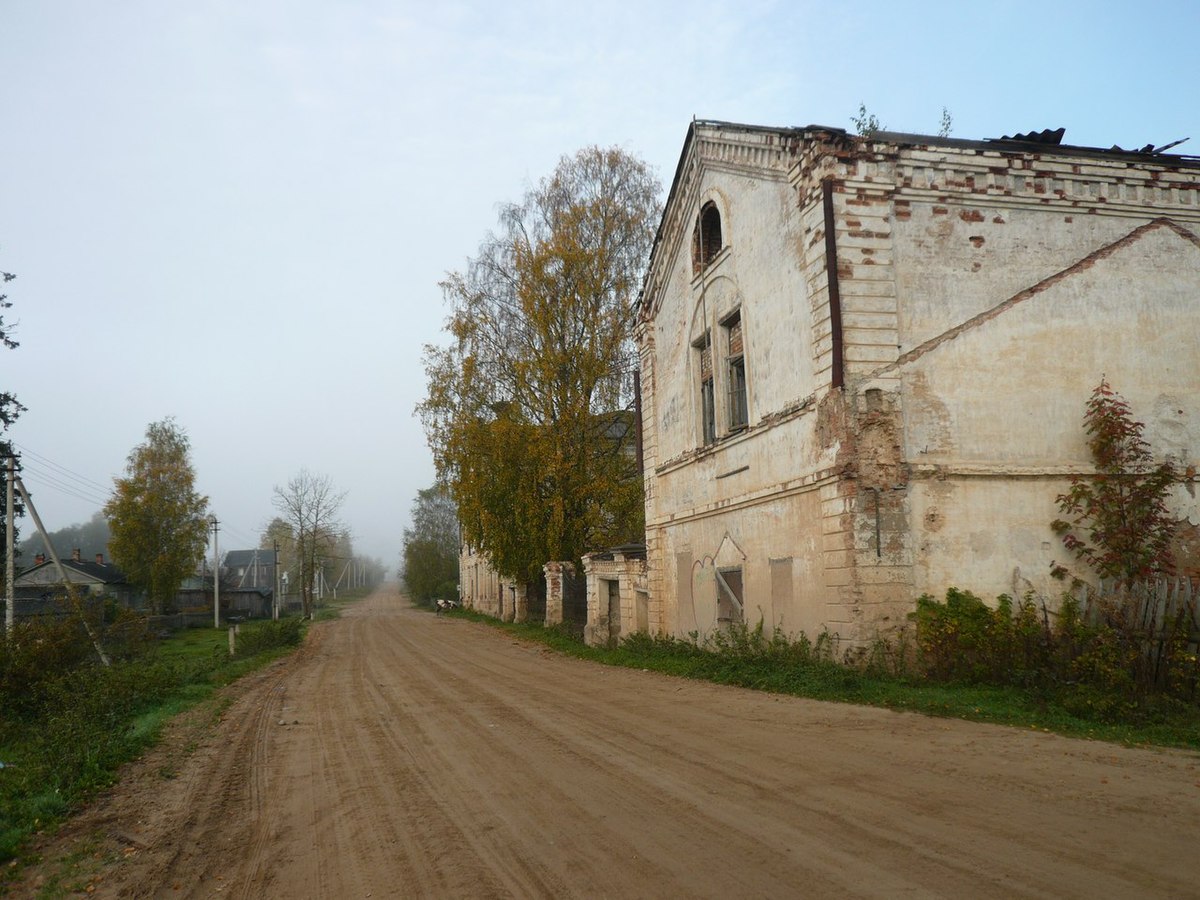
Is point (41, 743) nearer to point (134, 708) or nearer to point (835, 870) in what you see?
point (134, 708)

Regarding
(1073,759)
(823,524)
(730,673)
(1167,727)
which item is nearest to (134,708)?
(730,673)

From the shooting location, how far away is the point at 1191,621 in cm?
959

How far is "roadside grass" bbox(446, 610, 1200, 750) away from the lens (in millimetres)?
8484

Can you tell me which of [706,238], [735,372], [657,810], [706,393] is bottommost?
[657,810]

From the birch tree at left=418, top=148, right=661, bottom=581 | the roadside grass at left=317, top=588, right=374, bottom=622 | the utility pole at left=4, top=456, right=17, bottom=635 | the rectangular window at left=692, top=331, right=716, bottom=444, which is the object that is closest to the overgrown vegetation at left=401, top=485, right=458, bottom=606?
the roadside grass at left=317, top=588, right=374, bottom=622

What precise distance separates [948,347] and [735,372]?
481 centimetres

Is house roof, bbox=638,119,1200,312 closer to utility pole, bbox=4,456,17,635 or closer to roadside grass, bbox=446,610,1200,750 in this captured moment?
roadside grass, bbox=446,610,1200,750

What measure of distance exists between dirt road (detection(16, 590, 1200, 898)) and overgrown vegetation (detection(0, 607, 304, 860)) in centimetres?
48

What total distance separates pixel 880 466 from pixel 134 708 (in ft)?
39.9

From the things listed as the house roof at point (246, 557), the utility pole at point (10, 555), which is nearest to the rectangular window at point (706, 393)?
the utility pole at point (10, 555)

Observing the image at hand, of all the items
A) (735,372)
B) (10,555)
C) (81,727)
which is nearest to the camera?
(81,727)

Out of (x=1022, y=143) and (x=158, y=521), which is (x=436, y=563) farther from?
(x=1022, y=143)

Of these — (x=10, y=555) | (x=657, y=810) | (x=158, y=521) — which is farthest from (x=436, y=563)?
(x=657, y=810)

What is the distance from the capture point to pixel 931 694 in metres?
10.2
